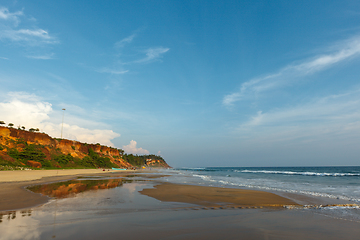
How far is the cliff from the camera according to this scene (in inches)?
1973

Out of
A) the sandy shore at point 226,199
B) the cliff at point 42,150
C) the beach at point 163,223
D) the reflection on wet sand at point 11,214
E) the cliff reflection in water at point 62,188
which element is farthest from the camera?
the cliff at point 42,150

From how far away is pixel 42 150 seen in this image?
60.6 m

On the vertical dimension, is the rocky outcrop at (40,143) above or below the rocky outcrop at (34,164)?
above

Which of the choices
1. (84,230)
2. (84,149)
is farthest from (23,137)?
(84,230)

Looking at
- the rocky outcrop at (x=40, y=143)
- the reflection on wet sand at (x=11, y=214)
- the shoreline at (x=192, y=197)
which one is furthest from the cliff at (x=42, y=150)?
the reflection on wet sand at (x=11, y=214)

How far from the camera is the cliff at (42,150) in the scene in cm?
5012

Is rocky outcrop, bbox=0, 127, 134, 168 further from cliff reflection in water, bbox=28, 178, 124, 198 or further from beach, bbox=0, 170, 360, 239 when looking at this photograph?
beach, bbox=0, 170, 360, 239

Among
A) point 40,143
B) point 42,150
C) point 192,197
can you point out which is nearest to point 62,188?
point 192,197

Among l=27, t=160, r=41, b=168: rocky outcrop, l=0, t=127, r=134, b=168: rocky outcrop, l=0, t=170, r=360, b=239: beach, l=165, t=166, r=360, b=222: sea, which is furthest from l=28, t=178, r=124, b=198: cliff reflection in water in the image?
l=27, t=160, r=41, b=168: rocky outcrop

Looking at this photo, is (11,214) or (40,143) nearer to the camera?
(11,214)

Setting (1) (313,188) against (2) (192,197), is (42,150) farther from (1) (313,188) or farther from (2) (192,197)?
(1) (313,188)

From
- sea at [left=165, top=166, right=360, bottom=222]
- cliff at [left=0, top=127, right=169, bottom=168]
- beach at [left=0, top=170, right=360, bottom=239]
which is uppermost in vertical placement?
cliff at [left=0, top=127, right=169, bottom=168]

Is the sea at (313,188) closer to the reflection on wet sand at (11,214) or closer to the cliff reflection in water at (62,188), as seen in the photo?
the cliff reflection in water at (62,188)

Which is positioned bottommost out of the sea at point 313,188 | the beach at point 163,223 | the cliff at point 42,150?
the sea at point 313,188
